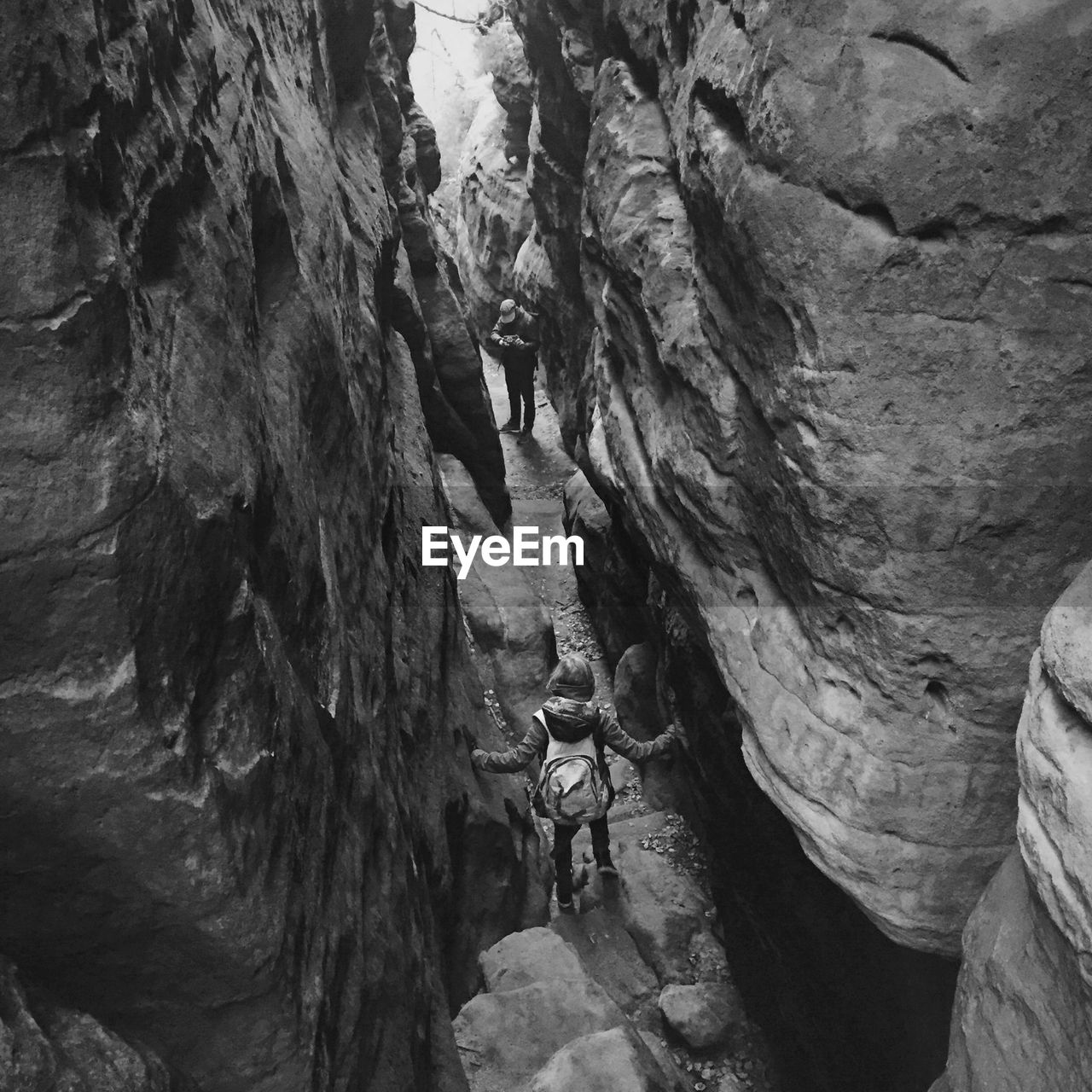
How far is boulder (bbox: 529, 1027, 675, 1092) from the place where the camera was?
4.57 meters

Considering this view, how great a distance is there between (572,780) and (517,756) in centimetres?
48

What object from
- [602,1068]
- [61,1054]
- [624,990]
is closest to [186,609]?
[61,1054]

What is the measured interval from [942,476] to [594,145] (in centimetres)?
514

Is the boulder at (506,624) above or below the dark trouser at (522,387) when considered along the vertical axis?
below

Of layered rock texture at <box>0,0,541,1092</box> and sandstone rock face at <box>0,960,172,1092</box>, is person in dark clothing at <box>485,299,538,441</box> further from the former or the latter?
sandstone rock face at <box>0,960,172,1092</box>

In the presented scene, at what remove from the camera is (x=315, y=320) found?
205 inches

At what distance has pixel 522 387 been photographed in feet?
54.4

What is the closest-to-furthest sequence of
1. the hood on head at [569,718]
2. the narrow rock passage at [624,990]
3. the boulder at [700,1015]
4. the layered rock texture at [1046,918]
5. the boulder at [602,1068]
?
1. the layered rock texture at [1046,918]
2. the boulder at [602,1068]
3. the narrow rock passage at [624,990]
4. the boulder at [700,1015]
5. the hood on head at [569,718]

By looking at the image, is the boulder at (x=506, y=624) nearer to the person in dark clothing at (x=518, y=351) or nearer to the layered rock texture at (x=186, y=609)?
the person in dark clothing at (x=518, y=351)

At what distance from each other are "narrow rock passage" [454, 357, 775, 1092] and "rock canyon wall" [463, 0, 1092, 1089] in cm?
177

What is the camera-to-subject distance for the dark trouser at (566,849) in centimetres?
739

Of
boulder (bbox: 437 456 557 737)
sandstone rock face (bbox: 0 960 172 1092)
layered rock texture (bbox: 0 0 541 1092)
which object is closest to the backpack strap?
layered rock texture (bbox: 0 0 541 1092)

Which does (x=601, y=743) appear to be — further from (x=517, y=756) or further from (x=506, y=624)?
(x=506, y=624)

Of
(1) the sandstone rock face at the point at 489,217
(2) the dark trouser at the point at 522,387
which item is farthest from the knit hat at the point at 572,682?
(1) the sandstone rock face at the point at 489,217
